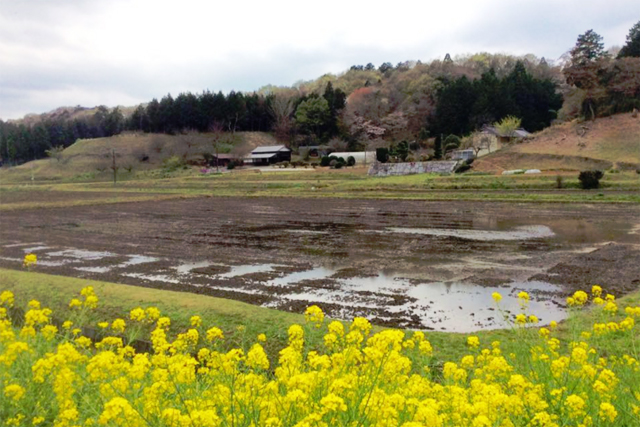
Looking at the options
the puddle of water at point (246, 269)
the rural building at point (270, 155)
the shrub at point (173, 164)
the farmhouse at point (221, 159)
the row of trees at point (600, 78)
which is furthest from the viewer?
the farmhouse at point (221, 159)

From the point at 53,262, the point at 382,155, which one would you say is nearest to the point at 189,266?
the point at 53,262

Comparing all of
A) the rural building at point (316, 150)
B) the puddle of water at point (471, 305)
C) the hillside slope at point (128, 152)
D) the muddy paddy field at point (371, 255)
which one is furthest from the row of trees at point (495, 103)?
the puddle of water at point (471, 305)

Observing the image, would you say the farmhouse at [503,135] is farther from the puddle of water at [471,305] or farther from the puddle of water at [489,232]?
the puddle of water at [471,305]

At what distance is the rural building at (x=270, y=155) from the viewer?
7173 cm

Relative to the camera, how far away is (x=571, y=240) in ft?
53.7

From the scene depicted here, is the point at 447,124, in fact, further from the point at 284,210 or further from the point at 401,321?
the point at 401,321

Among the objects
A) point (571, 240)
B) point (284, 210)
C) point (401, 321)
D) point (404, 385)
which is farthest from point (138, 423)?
point (284, 210)

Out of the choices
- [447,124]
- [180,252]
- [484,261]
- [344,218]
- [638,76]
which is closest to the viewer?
[484,261]

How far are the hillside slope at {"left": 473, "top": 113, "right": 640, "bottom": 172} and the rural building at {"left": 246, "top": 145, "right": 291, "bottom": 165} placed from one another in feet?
111

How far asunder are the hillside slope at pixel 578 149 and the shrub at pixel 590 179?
9.25 metres

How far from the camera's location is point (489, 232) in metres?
18.6

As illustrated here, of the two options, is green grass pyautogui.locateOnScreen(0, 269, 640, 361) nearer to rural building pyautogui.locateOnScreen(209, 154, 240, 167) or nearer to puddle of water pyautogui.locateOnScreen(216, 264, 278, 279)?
puddle of water pyautogui.locateOnScreen(216, 264, 278, 279)

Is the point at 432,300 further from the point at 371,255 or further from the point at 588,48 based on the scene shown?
the point at 588,48

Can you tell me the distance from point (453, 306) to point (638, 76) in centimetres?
4782
